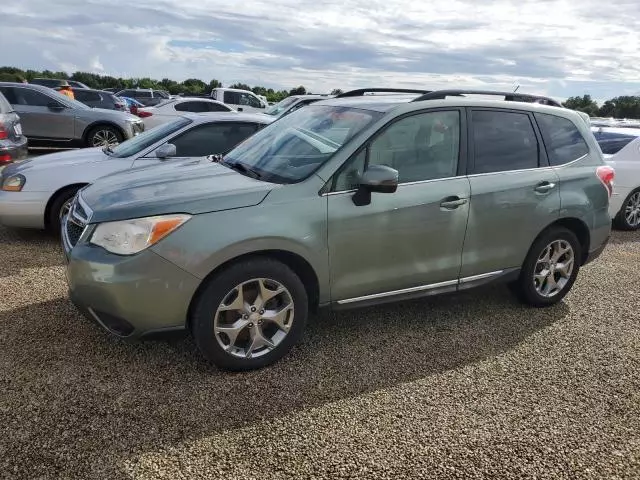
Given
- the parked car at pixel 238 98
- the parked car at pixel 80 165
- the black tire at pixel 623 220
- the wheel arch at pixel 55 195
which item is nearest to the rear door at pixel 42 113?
the parked car at pixel 80 165

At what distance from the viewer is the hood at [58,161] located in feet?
18.7

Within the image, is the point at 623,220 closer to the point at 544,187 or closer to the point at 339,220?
the point at 544,187

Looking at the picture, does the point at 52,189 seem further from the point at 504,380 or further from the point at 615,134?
the point at 615,134

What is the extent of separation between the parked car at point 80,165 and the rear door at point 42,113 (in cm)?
645

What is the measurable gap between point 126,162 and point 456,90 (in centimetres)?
346

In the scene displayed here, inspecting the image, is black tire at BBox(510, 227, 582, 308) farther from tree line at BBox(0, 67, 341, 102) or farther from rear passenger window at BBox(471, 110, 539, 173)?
tree line at BBox(0, 67, 341, 102)

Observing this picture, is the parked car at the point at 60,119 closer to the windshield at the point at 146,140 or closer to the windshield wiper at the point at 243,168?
the windshield at the point at 146,140

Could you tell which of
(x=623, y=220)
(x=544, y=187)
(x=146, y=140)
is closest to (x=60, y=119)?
(x=146, y=140)

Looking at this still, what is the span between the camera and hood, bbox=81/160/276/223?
3.22 m

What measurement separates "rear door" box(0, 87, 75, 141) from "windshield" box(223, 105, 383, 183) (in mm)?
9011

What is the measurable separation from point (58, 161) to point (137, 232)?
10.9ft

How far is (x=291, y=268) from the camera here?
3.54m

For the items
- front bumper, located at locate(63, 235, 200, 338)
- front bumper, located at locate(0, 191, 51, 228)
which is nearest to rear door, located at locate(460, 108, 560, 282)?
front bumper, located at locate(63, 235, 200, 338)

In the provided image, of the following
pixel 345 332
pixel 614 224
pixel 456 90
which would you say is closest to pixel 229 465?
pixel 345 332
